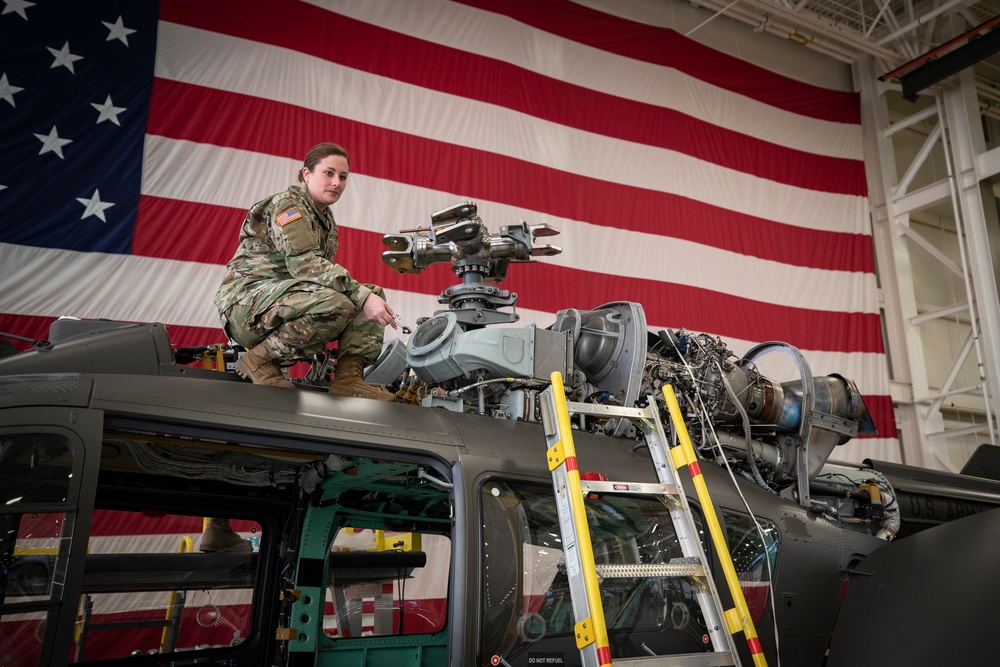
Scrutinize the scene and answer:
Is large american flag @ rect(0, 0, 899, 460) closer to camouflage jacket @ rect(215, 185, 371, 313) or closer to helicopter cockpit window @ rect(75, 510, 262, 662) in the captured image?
helicopter cockpit window @ rect(75, 510, 262, 662)

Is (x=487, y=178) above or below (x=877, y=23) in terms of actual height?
below

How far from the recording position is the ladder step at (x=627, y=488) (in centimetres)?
268

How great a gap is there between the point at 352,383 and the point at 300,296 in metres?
0.47

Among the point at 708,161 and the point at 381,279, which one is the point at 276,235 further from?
the point at 708,161

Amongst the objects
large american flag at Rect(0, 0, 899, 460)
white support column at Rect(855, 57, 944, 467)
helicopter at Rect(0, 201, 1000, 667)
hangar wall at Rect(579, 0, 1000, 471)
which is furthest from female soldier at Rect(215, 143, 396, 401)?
white support column at Rect(855, 57, 944, 467)

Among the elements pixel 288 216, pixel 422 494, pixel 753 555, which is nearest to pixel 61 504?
pixel 288 216

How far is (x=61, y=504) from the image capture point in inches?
84.8

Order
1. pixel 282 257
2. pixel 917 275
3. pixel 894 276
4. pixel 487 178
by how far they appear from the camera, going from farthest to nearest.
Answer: pixel 917 275
pixel 894 276
pixel 487 178
pixel 282 257

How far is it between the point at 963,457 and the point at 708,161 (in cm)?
663

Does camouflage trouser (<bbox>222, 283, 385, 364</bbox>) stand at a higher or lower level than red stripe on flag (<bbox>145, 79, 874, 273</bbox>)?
lower

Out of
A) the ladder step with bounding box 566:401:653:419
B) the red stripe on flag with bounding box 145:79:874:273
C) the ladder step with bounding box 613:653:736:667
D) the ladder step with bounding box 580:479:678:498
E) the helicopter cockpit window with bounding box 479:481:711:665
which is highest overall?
the red stripe on flag with bounding box 145:79:874:273

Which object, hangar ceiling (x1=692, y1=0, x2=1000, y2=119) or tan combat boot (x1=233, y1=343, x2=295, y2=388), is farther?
hangar ceiling (x1=692, y1=0, x2=1000, y2=119)

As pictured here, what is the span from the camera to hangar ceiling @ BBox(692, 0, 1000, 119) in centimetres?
1031

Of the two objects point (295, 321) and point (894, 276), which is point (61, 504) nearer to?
point (295, 321)
